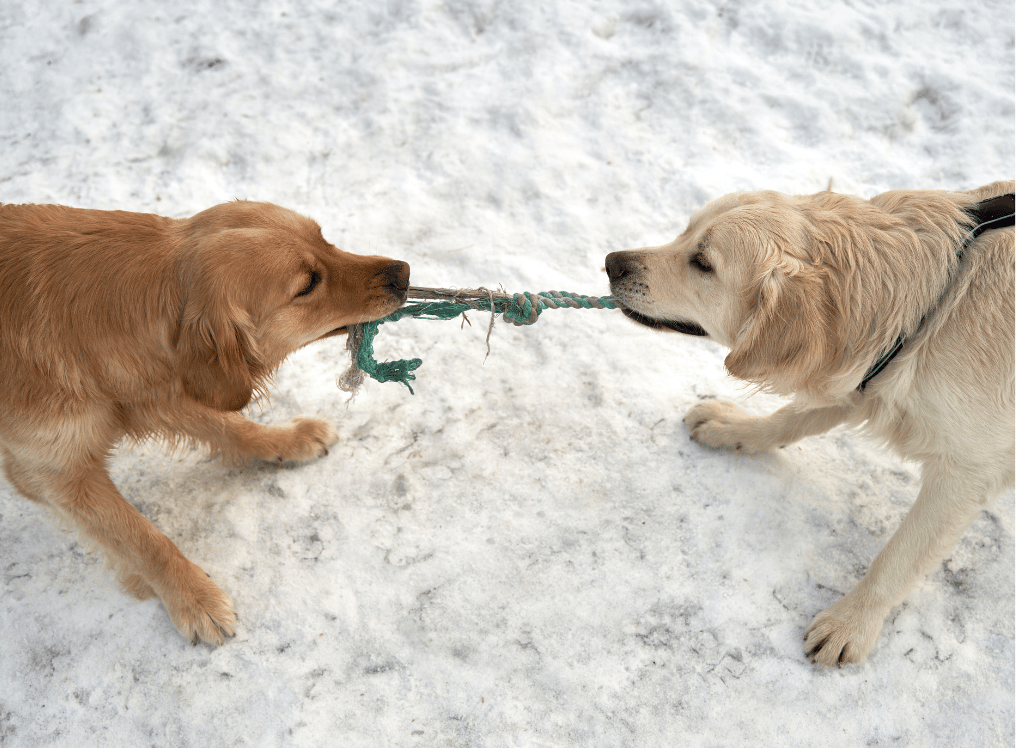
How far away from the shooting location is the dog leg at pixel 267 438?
9.41ft

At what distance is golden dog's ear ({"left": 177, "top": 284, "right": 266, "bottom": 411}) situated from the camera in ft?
7.09

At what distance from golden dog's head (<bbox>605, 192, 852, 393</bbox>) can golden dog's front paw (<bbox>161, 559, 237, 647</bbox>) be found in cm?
200

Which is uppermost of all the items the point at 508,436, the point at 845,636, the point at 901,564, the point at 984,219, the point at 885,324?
the point at 984,219

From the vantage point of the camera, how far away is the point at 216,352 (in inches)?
86.5

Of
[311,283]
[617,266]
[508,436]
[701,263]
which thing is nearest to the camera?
[311,283]

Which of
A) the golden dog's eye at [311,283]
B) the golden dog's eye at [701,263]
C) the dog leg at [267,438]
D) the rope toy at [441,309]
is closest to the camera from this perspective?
the golden dog's eye at [311,283]

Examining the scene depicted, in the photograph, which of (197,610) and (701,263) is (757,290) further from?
(197,610)

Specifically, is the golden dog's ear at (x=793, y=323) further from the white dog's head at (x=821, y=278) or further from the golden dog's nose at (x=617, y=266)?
the golden dog's nose at (x=617, y=266)

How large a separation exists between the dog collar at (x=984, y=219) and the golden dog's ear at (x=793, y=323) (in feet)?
0.59

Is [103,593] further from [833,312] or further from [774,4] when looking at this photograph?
[774,4]

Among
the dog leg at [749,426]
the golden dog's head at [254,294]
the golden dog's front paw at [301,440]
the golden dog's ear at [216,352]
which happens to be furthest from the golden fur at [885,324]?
the golden dog's front paw at [301,440]

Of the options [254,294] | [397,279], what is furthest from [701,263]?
[254,294]

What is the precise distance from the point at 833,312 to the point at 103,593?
9.62ft

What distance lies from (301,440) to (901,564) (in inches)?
98.4
